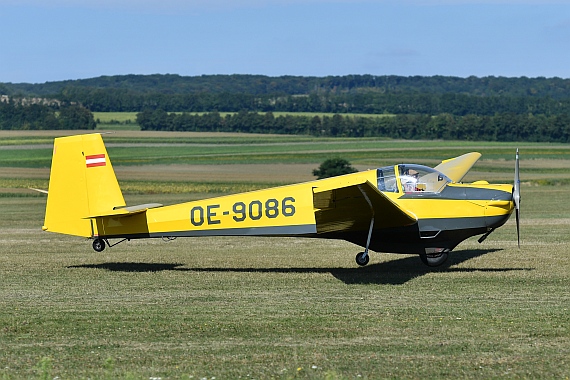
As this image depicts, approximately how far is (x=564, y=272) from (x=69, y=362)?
8.92 metres

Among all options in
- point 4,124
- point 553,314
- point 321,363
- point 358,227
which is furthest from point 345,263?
point 4,124

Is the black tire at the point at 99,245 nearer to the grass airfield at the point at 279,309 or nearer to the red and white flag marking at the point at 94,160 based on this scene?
the grass airfield at the point at 279,309

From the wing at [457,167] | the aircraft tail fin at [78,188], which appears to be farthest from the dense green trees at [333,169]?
the aircraft tail fin at [78,188]

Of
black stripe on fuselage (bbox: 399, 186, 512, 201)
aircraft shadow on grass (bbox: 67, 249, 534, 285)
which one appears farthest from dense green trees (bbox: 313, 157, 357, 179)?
black stripe on fuselage (bbox: 399, 186, 512, 201)

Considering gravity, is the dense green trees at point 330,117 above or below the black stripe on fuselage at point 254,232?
below

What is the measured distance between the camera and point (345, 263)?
15.8 m

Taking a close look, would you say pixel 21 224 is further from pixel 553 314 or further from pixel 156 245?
pixel 553 314

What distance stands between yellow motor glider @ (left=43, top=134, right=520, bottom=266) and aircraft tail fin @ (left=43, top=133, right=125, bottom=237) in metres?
0.02

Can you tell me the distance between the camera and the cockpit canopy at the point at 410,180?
46.5 ft

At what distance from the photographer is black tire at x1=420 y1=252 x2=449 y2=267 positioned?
14.6 meters

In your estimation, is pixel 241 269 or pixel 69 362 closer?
pixel 69 362

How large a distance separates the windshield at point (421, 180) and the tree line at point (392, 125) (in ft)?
284

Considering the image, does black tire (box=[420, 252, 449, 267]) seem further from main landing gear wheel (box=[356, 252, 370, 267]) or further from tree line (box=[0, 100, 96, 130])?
tree line (box=[0, 100, 96, 130])

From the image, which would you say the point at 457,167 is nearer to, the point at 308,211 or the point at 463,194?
the point at 463,194
